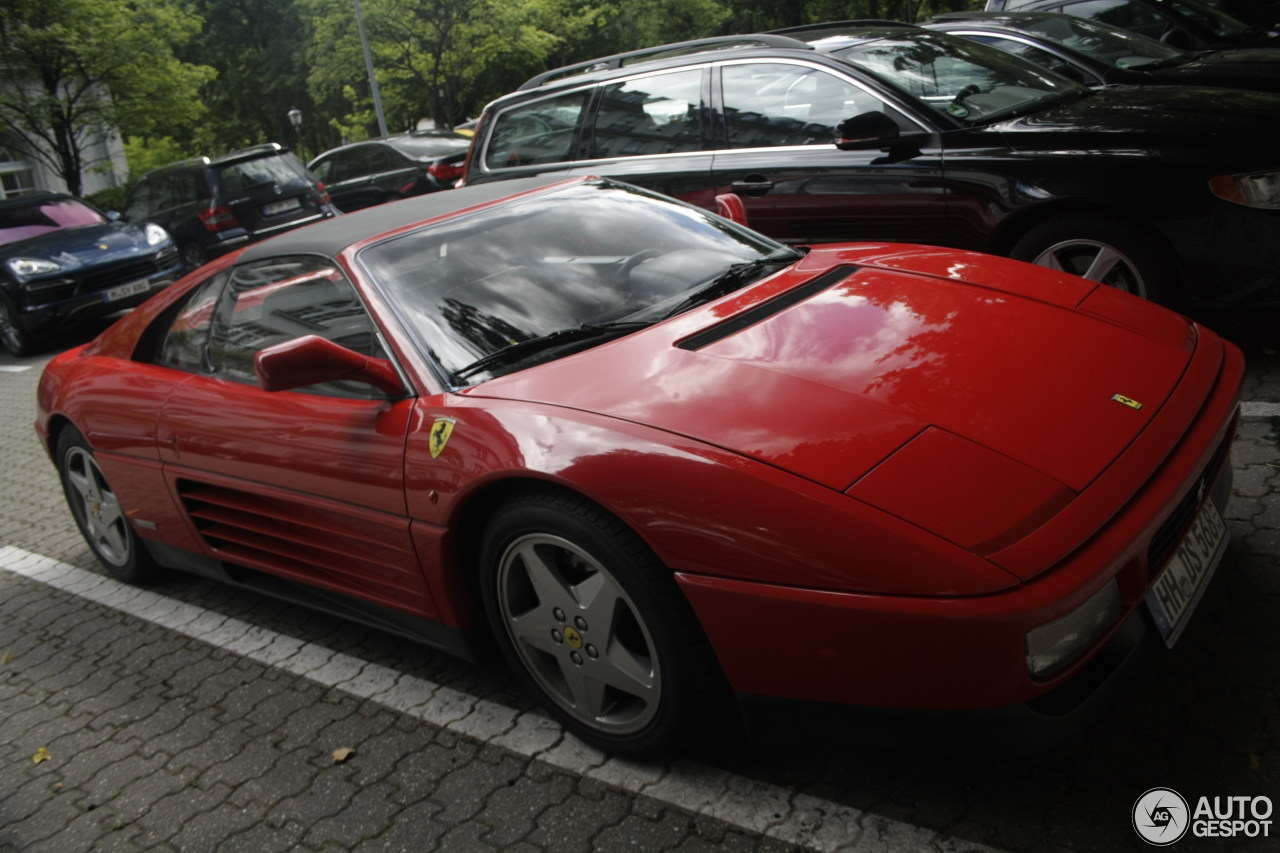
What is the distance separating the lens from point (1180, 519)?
85.2 inches

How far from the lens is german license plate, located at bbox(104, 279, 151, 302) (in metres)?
10.8

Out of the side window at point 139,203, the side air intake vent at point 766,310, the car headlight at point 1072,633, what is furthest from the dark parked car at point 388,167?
the car headlight at point 1072,633

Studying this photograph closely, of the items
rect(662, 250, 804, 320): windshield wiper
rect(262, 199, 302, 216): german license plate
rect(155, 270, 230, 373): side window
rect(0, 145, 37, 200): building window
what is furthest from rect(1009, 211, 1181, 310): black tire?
rect(0, 145, 37, 200): building window

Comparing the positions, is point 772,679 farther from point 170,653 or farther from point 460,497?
point 170,653

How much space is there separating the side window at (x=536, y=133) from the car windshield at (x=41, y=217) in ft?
23.7

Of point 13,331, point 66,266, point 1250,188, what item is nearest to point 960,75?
point 1250,188

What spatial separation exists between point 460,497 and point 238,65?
44396 mm

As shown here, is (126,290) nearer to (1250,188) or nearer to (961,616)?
(1250,188)

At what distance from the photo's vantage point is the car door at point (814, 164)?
4.71 meters

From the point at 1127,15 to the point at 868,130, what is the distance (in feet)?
16.8

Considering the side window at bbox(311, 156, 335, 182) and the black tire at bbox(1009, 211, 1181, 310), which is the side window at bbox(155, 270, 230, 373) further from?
the side window at bbox(311, 156, 335, 182)

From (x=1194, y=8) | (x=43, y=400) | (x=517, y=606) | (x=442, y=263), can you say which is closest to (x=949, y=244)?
(x=442, y=263)

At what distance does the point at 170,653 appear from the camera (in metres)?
3.60

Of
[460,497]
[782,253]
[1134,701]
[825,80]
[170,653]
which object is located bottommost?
[170,653]
